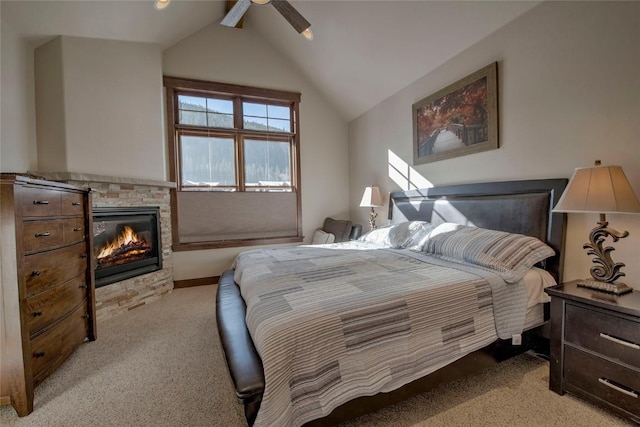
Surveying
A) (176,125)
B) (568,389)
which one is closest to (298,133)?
(176,125)

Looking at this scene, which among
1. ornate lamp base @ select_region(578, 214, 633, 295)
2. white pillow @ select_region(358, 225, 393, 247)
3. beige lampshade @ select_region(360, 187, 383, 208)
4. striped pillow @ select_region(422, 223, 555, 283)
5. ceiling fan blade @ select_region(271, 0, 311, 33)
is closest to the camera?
ornate lamp base @ select_region(578, 214, 633, 295)

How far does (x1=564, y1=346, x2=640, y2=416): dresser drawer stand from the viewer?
1.39 metres

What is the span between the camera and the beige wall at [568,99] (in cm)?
178

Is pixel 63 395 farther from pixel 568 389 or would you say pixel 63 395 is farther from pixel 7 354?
pixel 568 389

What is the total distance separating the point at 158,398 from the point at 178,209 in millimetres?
2793

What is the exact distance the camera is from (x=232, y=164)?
14.3ft

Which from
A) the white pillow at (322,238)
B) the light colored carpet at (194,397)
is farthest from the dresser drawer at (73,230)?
the white pillow at (322,238)

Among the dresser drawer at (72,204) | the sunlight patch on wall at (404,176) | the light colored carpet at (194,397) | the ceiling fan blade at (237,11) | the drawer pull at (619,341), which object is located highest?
the ceiling fan blade at (237,11)

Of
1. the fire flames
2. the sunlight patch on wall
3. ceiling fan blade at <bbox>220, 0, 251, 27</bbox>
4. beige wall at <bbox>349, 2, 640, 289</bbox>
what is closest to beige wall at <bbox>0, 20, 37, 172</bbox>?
the fire flames

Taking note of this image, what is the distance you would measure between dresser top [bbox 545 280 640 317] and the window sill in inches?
138

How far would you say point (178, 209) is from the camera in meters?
4.02

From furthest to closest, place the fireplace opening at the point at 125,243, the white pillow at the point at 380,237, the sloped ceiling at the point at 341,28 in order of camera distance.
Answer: the white pillow at the point at 380,237 → the fireplace opening at the point at 125,243 → the sloped ceiling at the point at 341,28

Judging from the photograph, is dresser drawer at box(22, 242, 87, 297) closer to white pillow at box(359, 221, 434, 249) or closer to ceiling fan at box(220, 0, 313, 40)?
ceiling fan at box(220, 0, 313, 40)

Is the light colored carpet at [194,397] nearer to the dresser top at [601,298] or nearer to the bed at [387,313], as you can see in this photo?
the bed at [387,313]
